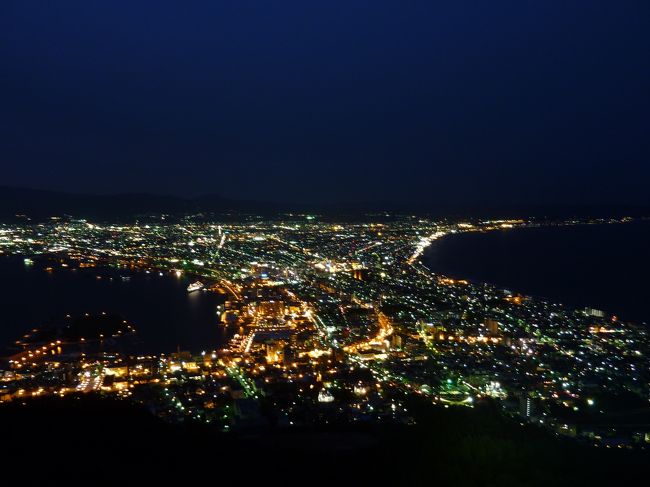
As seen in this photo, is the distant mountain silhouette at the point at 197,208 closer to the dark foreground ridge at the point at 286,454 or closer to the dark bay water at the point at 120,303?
the dark bay water at the point at 120,303

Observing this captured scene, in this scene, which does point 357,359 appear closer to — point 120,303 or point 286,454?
point 286,454

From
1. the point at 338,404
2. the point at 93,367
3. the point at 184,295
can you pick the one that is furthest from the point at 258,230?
the point at 338,404

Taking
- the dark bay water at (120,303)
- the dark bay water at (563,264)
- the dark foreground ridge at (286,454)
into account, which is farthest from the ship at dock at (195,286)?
the dark foreground ridge at (286,454)

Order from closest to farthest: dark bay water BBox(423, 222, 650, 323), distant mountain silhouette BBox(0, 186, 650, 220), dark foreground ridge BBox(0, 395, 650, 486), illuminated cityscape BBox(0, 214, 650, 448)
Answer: dark foreground ridge BBox(0, 395, 650, 486), illuminated cityscape BBox(0, 214, 650, 448), dark bay water BBox(423, 222, 650, 323), distant mountain silhouette BBox(0, 186, 650, 220)

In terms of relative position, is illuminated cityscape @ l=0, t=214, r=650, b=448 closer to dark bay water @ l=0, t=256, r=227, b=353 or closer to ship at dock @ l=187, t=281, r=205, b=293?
ship at dock @ l=187, t=281, r=205, b=293

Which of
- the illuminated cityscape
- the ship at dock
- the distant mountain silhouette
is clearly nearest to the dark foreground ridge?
the illuminated cityscape

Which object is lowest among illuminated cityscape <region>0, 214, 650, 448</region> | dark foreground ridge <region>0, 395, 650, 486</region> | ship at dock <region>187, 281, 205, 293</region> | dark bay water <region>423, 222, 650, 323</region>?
dark bay water <region>423, 222, 650, 323</region>

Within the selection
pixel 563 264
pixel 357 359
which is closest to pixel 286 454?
pixel 357 359

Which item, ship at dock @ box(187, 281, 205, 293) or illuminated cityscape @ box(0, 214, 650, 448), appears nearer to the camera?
illuminated cityscape @ box(0, 214, 650, 448)
